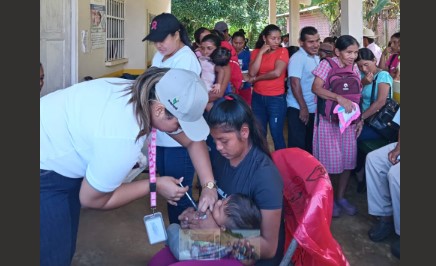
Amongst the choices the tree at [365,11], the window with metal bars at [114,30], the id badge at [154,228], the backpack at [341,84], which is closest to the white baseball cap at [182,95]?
the id badge at [154,228]

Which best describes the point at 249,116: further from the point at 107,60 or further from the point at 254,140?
the point at 107,60

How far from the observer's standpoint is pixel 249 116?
2.13 metres

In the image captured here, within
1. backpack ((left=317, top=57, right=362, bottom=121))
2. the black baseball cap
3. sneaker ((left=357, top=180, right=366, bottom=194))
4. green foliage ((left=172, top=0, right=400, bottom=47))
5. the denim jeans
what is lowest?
sneaker ((left=357, top=180, right=366, bottom=194))

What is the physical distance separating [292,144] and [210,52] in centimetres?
128

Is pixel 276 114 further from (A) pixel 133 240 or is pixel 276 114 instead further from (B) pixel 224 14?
(B) pixel 224 14

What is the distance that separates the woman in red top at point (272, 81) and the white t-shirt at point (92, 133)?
9.96ft

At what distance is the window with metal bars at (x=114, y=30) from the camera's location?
6414 mm

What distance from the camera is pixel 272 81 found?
187 inches

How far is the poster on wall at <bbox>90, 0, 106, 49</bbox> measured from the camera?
529 cm

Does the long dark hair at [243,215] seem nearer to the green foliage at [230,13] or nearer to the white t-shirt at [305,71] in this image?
the white t-shirt at [305,71]

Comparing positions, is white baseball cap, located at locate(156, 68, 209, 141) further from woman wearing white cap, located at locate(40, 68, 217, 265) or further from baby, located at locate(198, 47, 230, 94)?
baby, located at locate(198, 47, 230, 94)

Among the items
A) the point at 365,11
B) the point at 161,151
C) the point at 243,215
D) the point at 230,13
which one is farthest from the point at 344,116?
the point at 230,13

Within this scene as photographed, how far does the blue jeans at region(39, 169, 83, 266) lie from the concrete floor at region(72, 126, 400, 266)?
49.7 inches

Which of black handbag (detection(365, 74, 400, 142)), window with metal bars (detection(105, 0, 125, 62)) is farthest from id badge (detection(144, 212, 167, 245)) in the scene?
window with metal bars (detection(105, 0, 125, 62))
